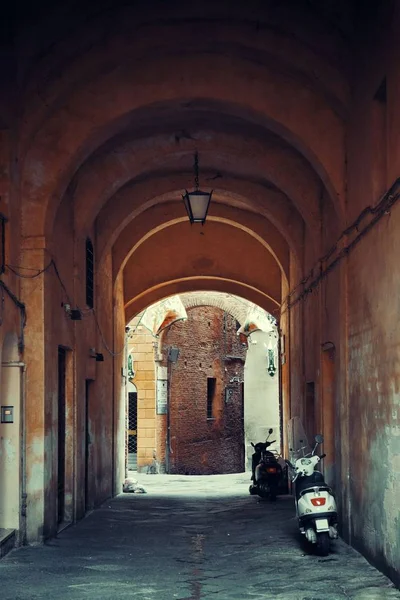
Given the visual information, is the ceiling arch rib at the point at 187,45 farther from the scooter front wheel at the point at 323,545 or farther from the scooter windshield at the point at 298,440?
the scooter front wheel at the point at 323,545

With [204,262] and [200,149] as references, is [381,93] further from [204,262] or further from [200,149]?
[204,262]

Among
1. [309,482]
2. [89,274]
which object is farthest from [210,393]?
[309,482]

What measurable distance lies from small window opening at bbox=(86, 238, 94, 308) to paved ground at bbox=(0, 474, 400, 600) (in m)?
3.22

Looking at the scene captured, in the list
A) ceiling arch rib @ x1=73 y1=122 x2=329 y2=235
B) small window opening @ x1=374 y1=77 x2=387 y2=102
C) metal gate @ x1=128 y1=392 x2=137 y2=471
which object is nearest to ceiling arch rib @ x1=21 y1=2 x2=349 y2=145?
small window opening @ x1=374 y1=77 x2=387 y2=102

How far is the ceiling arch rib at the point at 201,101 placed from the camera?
1048 centimetres

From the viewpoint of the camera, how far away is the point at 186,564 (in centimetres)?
904

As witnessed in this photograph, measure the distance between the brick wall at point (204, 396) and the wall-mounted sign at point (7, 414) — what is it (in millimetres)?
21353

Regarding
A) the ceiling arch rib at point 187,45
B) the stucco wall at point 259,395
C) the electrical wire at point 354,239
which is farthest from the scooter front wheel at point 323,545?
the stucco wall at point 259,395

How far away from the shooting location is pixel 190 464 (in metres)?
32.4

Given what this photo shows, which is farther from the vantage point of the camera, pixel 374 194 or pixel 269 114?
pixel 269 114

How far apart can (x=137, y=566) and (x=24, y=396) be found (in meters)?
2.39

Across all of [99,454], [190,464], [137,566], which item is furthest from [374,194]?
[190,464]

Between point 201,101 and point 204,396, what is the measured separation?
77.1 ft

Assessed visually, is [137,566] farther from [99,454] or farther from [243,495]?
[243,495]
